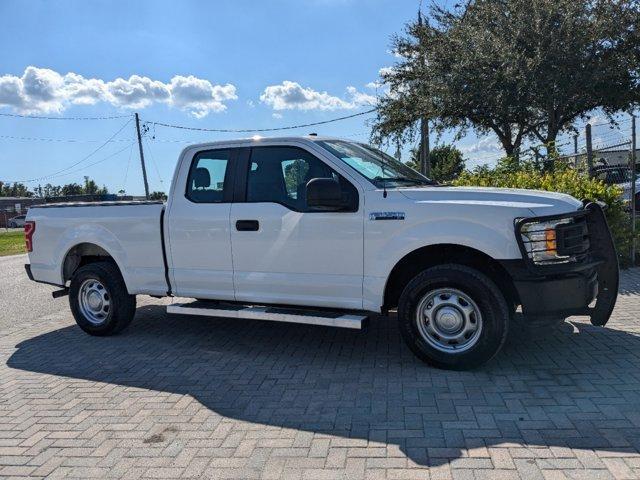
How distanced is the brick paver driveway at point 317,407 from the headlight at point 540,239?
1007 mm

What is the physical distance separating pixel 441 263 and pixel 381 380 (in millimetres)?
1147

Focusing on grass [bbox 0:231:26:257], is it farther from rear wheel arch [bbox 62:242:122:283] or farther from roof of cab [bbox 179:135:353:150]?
roof of cab [bbox 179:135:353:150]

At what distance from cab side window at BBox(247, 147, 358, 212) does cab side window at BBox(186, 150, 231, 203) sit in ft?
1.08

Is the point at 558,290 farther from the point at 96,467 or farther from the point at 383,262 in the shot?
the point at 96,467

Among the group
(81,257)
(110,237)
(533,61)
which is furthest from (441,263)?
(533,61)

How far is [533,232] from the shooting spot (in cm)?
427

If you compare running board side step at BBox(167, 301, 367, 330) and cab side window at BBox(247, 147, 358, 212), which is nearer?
running board side step at BBox(167, 301, 367, 330)

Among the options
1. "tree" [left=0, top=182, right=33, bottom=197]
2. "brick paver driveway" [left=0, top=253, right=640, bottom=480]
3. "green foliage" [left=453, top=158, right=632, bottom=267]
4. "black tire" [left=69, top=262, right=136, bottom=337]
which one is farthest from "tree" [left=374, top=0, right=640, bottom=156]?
"tree" [left=0, top=182, right=33, bottom=197]

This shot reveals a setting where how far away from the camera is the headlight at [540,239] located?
4.26 metres

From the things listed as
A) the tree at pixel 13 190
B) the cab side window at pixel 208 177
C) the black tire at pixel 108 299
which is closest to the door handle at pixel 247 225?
the cab side window at pixel 208 177

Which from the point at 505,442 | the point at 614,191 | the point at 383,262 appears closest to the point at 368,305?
the point at 383,262

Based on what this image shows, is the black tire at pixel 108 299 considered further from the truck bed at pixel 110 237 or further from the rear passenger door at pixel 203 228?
the rear passenger door at pixel 203 228

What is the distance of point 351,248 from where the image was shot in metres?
4.82

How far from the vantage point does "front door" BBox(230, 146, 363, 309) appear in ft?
15.9
